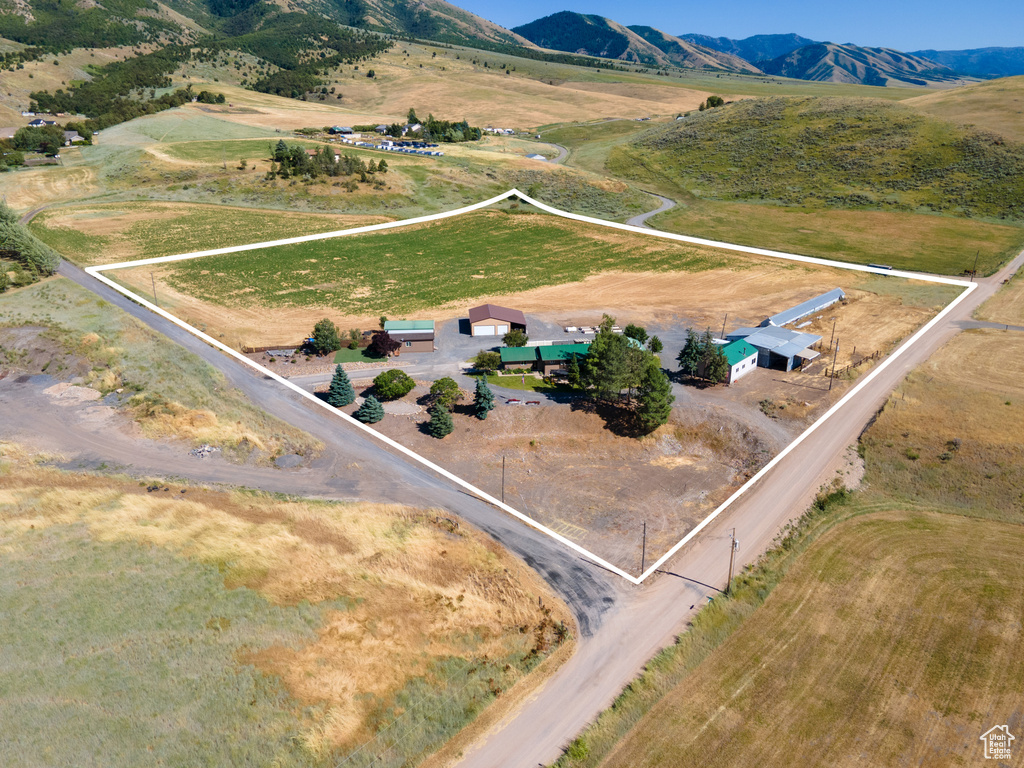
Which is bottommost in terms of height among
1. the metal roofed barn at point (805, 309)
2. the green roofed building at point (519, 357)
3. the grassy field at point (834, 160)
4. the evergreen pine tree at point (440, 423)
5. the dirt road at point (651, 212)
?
the evergreen pine tree at point (440, 423)

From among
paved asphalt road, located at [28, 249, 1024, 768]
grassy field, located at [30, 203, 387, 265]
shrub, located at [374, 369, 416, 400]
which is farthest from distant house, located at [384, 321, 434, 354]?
grassy field, located at [30, 203, 387, 265]

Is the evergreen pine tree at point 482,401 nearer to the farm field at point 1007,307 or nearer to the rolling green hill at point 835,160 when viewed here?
the farm field at point 1007,307

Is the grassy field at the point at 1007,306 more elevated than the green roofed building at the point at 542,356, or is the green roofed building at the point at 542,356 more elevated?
the grassy field at the point at 1007,306

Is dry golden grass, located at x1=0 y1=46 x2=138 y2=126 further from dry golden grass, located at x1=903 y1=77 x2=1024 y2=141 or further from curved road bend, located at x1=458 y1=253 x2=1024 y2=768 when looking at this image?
dry golden grass, located at x1=903 y1=77 x2=1024 y2=141

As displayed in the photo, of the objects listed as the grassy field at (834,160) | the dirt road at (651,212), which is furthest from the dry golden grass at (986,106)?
the dirt road at (651,212)

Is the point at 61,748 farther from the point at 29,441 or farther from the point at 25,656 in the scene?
the point at 29,441

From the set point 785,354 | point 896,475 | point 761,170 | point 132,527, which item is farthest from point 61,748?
point 761,170
